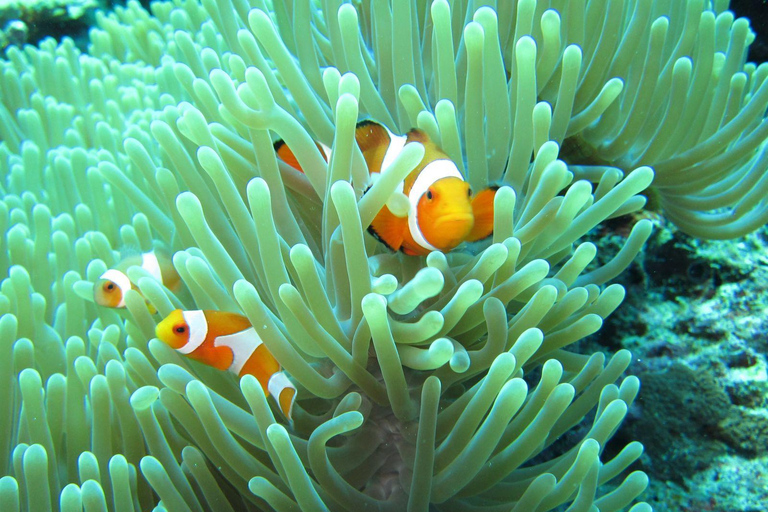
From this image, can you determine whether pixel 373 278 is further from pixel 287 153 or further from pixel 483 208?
pixel 287 153

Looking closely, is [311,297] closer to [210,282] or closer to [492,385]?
[210,282]

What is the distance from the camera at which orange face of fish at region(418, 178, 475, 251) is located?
2.97ft

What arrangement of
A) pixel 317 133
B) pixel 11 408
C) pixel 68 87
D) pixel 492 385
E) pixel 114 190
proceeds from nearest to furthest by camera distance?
pixel 492 385
pixel 11 408
pixel 317 133
pixel 114 190
pixel 68 87

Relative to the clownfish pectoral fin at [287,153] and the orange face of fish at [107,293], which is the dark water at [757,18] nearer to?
the clownfish pectoral fin at [287,153]

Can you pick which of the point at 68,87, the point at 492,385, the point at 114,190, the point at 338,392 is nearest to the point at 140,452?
the point at 338,392

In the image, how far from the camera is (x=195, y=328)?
0.99m

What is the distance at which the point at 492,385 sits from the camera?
894mm

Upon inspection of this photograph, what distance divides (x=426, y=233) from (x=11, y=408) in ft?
2.89

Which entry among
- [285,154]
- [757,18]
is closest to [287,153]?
[285,154]

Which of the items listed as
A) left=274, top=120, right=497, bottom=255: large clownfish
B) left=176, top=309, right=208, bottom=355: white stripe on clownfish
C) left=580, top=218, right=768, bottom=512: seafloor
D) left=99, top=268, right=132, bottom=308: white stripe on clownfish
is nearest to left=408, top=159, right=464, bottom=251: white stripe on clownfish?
left=274, top=120, right=497, bottom=255: large clownfish

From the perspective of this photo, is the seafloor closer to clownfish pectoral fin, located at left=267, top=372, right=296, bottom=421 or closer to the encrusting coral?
the encrusting coral

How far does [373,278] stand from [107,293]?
0.68 m

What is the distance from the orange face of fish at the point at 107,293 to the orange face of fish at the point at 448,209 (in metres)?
0.76

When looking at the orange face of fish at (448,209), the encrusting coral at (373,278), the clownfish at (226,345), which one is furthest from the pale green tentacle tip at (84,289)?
the orange face of fish at (448,209)
